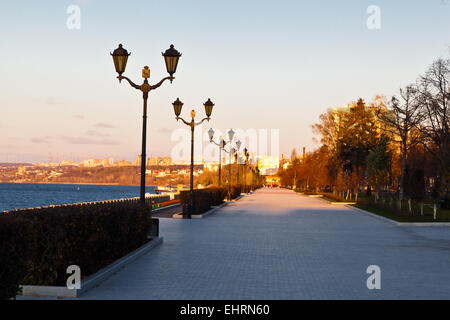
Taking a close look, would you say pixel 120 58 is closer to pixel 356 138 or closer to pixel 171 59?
pixel 171 59

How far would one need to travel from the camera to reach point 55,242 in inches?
297

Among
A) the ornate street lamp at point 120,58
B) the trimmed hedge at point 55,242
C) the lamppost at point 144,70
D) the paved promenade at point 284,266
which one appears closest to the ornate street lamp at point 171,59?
the lamppost at point 144,70

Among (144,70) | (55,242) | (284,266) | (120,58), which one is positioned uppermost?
(120,58)

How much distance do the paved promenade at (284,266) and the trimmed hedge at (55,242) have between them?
1.85 feet

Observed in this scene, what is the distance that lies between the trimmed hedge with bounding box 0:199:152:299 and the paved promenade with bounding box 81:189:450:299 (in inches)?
22.1

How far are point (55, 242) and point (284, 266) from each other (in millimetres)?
4751

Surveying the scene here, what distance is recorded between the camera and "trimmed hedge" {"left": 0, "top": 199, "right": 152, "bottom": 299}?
629 centimetres

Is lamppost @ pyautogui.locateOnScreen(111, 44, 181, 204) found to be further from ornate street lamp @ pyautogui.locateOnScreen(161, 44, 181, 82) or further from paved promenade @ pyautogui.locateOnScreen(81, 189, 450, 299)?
paved promenade @ pyautogui.locateOnScreen(81, 189, 450, 299)

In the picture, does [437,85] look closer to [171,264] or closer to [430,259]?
[430,259]

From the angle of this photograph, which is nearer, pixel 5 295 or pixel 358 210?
pixel 5 295

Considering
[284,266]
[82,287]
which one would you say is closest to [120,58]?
[284,266]
